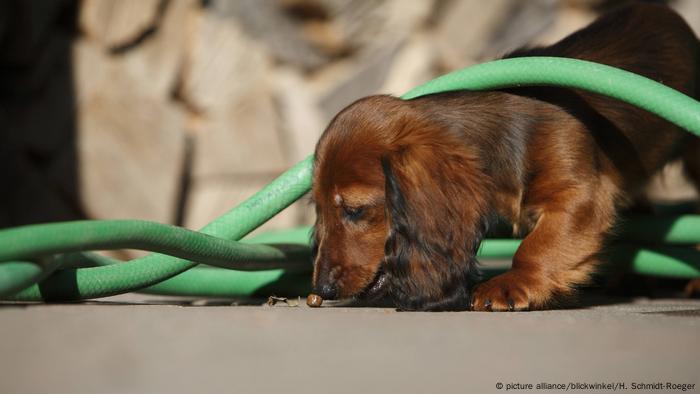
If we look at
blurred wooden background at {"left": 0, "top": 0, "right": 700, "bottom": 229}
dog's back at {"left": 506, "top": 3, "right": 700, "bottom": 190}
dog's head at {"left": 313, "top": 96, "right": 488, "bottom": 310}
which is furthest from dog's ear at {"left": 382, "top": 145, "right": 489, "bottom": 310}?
blurred wooden background at {"left": 0, "top": 0, "right": 700, "bottom": 229}

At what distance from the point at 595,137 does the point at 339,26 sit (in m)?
3.05

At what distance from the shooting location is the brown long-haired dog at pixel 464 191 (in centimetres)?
284

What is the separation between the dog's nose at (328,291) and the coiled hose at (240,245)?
333 mm

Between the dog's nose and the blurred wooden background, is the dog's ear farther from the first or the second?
the blurred wooden background

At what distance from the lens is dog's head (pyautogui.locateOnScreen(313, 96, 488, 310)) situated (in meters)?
2.83

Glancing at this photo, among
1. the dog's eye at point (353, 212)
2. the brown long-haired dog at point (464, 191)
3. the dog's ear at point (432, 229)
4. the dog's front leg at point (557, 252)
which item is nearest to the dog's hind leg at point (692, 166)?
the brown long-haired dog at point (464, 191)

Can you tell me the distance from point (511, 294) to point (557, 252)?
12.1 inches

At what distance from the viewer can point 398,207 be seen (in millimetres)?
2867

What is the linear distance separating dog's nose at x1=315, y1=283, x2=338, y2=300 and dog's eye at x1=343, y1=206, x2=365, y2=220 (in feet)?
0.86

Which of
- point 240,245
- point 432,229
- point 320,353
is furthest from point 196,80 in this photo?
point 320,353

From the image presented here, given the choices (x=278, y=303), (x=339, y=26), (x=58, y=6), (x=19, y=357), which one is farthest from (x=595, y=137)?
(x=58, y=6)

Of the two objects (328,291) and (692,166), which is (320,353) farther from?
(692,166)

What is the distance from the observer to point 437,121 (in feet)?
10.2

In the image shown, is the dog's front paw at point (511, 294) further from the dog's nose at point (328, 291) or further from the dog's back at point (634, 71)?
the dog's back at point (634, 71)
